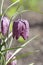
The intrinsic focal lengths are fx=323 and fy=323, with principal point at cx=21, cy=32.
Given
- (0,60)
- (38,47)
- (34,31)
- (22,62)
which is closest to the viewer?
(0,60)

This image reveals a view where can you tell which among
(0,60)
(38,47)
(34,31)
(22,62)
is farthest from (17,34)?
(34,31)

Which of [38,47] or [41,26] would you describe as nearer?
[38,47]

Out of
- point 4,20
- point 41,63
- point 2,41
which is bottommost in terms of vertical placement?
point 41,63

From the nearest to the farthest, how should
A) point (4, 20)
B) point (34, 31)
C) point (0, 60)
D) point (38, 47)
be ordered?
point (4, 20), point (0, 60), point (38, 47), point (34, 31)

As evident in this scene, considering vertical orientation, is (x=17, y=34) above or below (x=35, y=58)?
above

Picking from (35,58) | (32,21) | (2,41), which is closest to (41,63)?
(35,58)

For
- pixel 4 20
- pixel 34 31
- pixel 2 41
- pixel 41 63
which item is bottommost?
pixel 41 63

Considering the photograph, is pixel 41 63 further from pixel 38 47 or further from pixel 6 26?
pixel 6 26

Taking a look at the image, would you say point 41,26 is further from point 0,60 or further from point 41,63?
point 0,60

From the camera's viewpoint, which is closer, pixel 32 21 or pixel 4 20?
pixel 4 20
